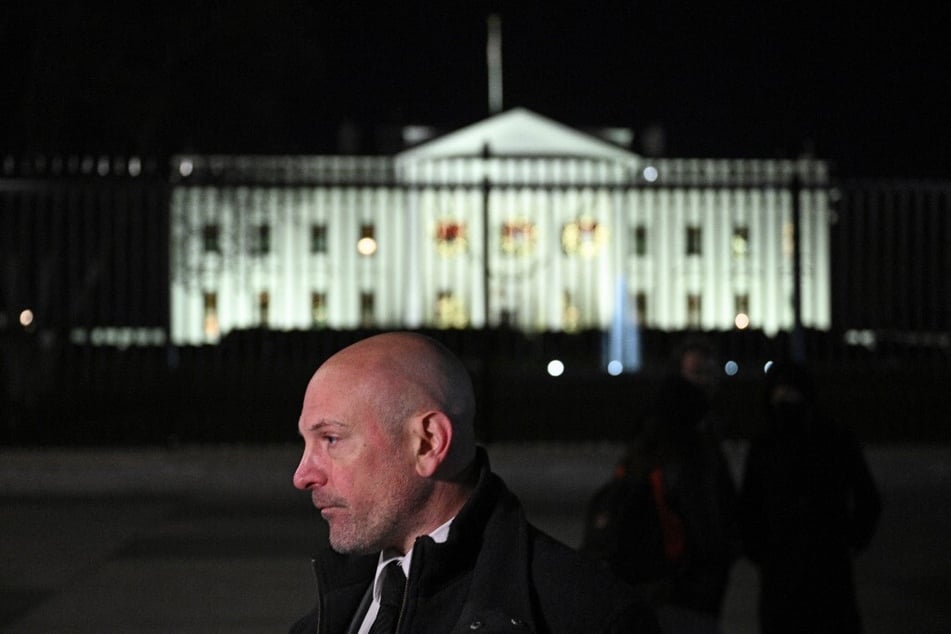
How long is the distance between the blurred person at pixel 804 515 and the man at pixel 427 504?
263cm

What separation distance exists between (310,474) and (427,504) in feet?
0.59

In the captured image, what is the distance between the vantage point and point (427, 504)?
76.3 inches

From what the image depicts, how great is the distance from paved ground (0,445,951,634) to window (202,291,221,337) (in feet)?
27.6

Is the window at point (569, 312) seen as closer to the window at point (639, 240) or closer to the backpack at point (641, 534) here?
the window at point (639, 240)

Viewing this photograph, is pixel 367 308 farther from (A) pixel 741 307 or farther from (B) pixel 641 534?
(B) pixel 641 534

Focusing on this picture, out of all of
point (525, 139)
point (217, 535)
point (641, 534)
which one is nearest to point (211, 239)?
point (217, 535)

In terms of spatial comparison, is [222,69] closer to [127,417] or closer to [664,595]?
[127,417]

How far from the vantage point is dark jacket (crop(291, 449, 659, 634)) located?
71.7 inches

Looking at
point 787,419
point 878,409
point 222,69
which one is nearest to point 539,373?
point 878,409

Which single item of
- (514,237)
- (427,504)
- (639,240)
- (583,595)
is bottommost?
(583,595)

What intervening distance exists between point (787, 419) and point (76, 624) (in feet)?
11.9

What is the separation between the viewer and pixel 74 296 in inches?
669

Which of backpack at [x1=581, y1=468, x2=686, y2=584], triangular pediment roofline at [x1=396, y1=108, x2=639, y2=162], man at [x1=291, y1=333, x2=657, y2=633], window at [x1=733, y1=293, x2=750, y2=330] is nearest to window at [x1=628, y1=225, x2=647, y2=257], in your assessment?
triangular pediment roofline at [x1=396, y1=108, x2=639, y2=162]

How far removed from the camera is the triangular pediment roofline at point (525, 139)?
4481 centimetres
